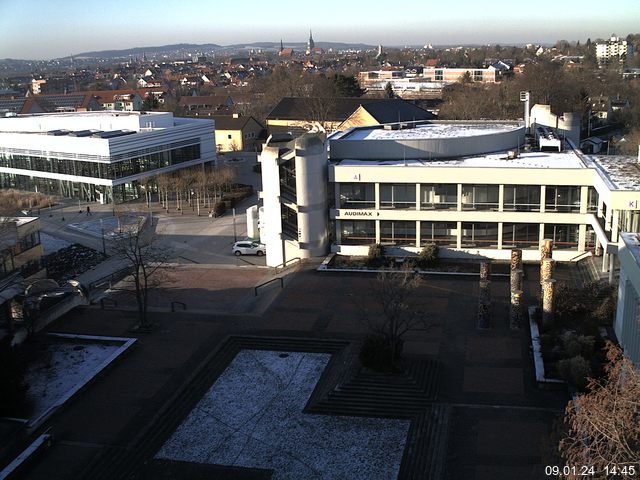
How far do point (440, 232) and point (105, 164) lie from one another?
1129 inches

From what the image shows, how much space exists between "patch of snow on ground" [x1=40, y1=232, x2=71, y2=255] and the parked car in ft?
36.2

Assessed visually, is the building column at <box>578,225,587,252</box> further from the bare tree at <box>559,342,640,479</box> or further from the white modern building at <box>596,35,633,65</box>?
the white modern building at <box>596,35,633,65</box>

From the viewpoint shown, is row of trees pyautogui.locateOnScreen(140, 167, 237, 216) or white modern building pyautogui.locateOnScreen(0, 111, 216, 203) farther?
white modern building pyautogui.locateOnScreen(0, 111, 216, 203)

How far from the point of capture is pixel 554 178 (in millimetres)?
31625

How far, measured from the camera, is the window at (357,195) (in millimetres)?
33969

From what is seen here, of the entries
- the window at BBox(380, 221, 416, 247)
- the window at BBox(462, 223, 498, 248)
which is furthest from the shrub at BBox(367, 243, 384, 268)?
the window at BBox(462, 223, 498, 248)

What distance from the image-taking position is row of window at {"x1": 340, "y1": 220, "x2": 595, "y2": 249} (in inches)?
1273

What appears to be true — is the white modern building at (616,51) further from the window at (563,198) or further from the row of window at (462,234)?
the row of window at (462,234)

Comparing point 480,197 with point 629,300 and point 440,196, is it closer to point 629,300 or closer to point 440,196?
point 440,196

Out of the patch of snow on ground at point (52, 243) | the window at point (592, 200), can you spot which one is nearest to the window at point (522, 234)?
the window at point (592, 200)

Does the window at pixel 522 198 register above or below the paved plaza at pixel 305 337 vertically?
above

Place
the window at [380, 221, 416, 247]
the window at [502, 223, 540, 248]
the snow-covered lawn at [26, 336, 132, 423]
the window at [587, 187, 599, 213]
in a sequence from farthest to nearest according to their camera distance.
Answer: the window at [380, 221, 416, 247] → the window at [502, 223, 540, 248] → the window at [587, 187, 599, 213] → the snow-covered lawn at [26, 336, 132, 423]

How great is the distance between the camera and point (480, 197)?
32.9 m

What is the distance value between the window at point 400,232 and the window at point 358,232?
0.67 meters
